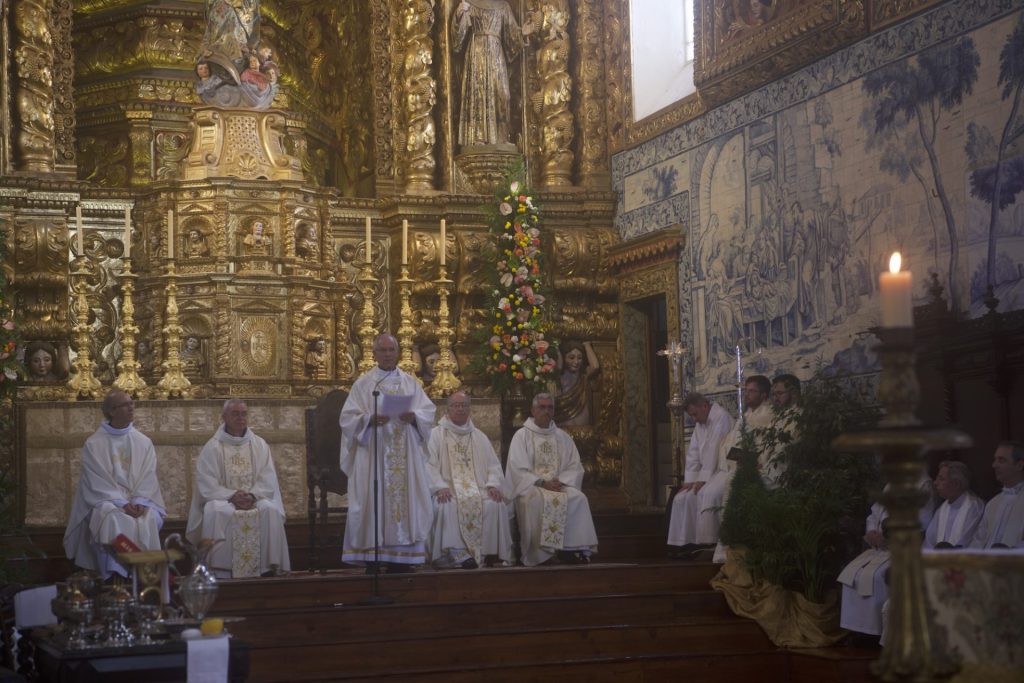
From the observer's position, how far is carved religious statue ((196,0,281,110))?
611 inches

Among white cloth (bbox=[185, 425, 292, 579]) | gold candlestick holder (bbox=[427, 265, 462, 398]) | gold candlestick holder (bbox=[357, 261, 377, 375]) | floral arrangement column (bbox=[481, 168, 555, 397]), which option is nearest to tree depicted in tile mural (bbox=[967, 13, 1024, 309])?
floral arrangement column (bbox=[481, 168, 555, 397])

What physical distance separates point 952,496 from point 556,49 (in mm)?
8903

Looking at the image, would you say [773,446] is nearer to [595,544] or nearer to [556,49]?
[595,544]

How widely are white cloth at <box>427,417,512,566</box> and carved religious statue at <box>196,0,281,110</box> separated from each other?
4.58 meters

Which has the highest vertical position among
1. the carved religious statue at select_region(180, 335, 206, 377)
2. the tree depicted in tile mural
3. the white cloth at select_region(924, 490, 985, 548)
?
the tree depicted in tile mural

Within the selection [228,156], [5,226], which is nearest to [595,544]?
[228,156]

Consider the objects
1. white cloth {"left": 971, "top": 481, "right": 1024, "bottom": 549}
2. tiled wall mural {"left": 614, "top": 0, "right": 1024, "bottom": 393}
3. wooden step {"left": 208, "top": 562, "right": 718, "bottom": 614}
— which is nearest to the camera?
white cloth {"left": 971, "top": 481, "right": 1024, "bottom": 549}

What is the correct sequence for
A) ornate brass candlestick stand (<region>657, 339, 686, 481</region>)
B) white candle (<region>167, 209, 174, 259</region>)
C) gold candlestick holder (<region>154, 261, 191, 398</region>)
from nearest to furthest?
gold candlestick holder (<region>154, 261, 191, 398</region>)
white candle (<region>167, 209, 174, 259</region>)
ornate brass candlestick stand (<region>657, 339, 686, 481</region>)

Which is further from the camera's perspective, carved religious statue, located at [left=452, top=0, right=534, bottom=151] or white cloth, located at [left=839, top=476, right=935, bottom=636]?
carved religious statue, located at [left=452, top=0, right=534, bottom=151]

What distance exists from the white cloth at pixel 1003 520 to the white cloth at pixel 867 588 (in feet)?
1.57

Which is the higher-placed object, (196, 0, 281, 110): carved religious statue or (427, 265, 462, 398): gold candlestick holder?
(196, 0, 281, 110): carved religious statue

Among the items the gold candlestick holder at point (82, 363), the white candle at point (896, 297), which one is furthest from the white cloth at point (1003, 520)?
the gold candlestick holder at point (82, 363)

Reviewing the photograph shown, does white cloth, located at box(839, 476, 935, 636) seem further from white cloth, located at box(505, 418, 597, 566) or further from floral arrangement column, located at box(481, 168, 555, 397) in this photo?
floral arrangement column, located at box(481, 168, 555, 397)

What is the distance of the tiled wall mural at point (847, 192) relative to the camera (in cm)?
1106
